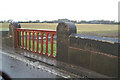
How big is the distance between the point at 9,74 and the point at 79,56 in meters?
2.26

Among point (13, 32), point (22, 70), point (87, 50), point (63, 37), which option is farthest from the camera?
point (13, 32)

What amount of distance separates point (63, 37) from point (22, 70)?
179 centimetres

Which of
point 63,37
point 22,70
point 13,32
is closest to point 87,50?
point 63,37

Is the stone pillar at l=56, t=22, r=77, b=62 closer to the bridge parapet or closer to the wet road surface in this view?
the bridge parapet

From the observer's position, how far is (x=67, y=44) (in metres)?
4.72

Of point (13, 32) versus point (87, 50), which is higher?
point (13, 32)

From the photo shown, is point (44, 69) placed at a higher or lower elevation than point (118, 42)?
lower

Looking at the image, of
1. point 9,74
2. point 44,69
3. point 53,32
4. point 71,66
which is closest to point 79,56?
point 71,66

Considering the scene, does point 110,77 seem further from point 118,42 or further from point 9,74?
point 9,74

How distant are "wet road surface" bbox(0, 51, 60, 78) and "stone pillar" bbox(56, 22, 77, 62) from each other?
3.17ft

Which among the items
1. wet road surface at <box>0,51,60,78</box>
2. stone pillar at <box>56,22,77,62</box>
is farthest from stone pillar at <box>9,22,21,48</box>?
stone pillar at <box>56,22,77,62</box>

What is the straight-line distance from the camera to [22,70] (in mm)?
4492

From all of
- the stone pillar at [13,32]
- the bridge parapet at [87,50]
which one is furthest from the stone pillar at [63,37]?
the stone pillar at [13,32]

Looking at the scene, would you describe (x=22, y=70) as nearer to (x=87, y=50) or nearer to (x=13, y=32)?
(x=87, y=50)
